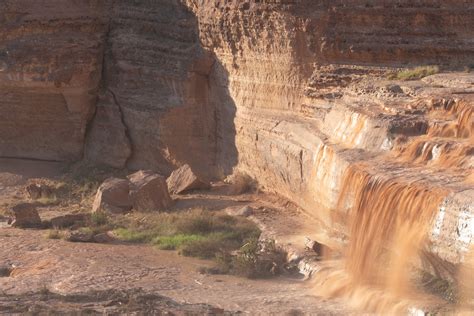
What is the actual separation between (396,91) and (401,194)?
3467 mm

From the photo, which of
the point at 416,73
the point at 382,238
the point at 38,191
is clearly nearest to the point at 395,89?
the point at 416,73

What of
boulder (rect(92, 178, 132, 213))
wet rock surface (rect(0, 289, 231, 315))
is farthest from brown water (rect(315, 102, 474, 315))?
boulder (rect(92, 178, 132, 213))

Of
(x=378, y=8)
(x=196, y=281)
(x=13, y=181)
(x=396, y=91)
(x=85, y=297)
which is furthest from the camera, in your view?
(x=13, y=181)

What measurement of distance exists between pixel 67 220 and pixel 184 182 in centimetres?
254

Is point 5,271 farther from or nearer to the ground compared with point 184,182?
nearer to the ground

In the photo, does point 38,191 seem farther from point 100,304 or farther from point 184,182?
point 100,304

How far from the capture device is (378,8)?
59.2 ft

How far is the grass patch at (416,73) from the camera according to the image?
17.0 metres

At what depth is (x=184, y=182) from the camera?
20.1 m

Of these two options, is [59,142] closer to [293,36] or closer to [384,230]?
[293,36]

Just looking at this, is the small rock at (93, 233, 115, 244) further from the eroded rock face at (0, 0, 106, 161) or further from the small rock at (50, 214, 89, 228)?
the eroded rock face at (0, 0, 106, 161)

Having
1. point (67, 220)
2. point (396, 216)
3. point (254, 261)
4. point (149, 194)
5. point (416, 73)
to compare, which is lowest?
point (67, 220)

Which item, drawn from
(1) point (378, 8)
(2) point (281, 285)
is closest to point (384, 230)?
(2) point (281, 285)

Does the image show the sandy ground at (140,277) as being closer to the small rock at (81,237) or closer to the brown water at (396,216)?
the small rock at (81,237)
